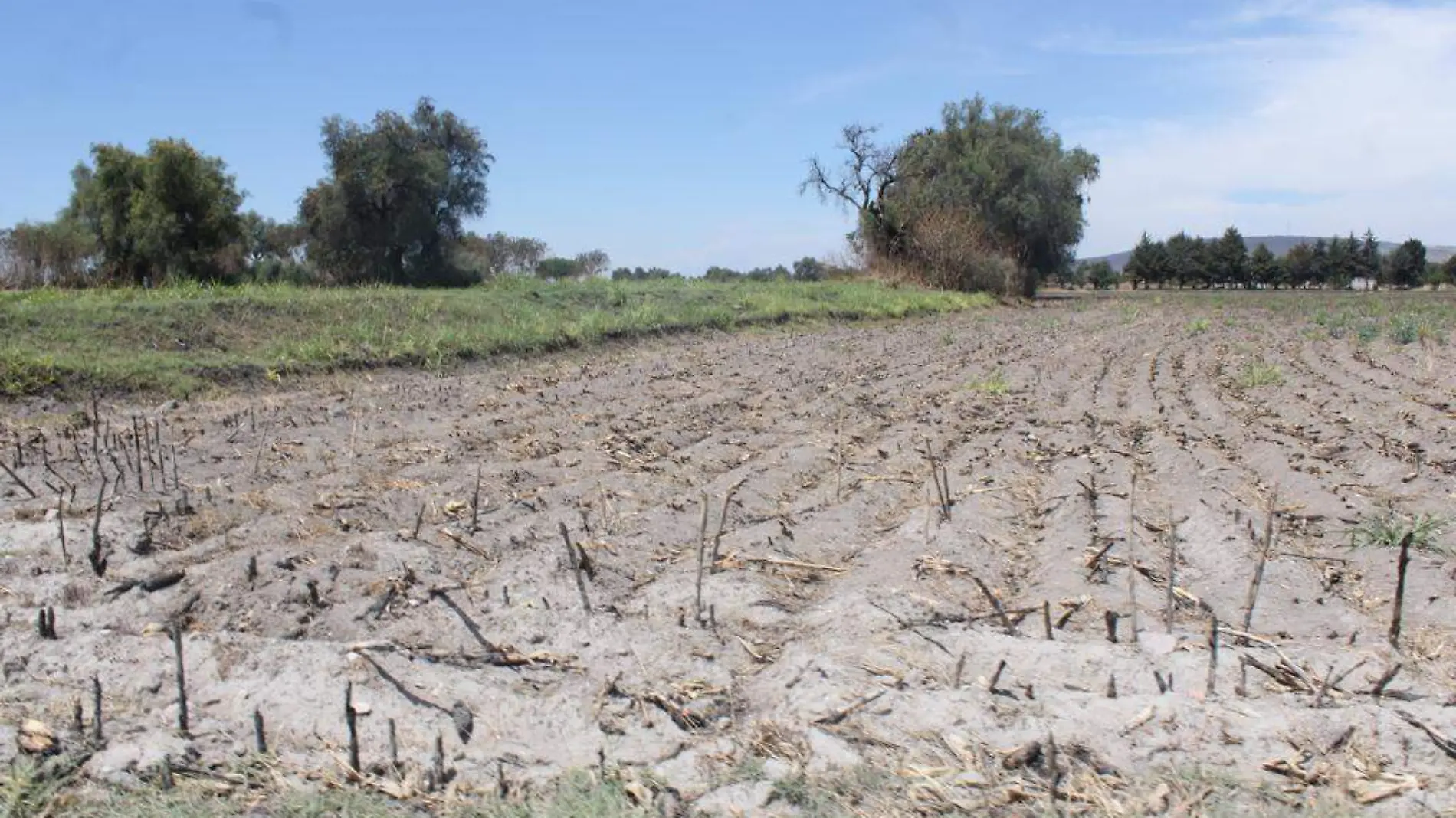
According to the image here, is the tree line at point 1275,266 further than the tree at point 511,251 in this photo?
Yes

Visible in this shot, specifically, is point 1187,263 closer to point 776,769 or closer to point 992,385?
point 992,385

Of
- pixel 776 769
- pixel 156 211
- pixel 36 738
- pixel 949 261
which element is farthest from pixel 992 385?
pixel 949 261

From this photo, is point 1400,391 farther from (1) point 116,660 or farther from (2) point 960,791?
(1) point 116,660

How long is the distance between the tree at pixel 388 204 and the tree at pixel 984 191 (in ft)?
55.9

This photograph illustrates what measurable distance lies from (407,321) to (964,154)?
32226 mm

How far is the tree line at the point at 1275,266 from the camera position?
212 feet

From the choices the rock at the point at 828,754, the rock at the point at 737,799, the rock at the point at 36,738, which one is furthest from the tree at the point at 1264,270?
the rock at the point at 36,738

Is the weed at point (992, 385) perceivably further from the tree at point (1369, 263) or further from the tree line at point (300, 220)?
the tree at point (1369, 263)

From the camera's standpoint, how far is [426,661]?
413 cm

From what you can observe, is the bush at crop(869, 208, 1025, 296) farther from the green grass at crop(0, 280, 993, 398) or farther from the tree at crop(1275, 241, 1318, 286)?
the tree at crop(1275, 241, 1318, 286)

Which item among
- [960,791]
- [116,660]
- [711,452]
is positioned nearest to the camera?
[960,791]

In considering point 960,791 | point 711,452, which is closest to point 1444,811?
point 960,791

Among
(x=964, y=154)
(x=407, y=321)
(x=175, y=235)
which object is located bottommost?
(x=407, y=321)

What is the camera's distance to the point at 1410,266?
212 feet
